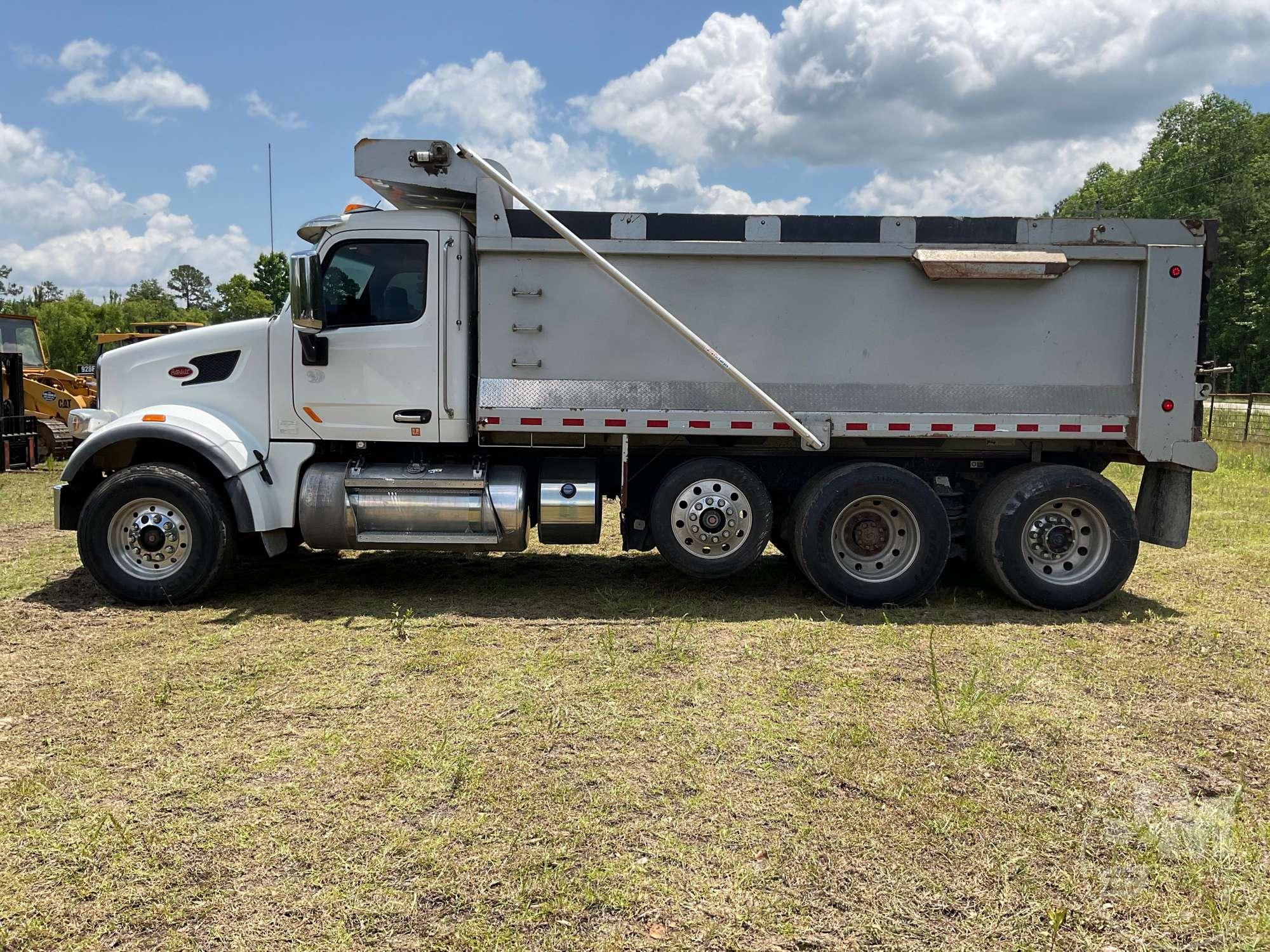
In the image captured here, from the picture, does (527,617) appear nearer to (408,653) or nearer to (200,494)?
(408,653)

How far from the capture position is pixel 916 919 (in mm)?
2934

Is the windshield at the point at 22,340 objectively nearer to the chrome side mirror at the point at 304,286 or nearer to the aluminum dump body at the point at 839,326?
the chrome side mirror at the point at 304,286

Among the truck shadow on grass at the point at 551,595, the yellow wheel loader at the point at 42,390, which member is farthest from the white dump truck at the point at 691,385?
the yellow wheel loader at the point at 42,390

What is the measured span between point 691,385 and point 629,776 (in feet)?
11.4

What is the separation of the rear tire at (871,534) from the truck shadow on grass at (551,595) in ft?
0.63

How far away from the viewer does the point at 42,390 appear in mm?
17234

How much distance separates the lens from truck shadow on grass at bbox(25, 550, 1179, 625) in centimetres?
672

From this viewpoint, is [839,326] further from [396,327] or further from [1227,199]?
[1227,199]

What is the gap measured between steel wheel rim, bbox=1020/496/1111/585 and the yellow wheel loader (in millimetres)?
15795

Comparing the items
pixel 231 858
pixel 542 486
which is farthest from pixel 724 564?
pixel 231 858

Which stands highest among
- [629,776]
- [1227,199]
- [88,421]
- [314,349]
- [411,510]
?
[1227,199]

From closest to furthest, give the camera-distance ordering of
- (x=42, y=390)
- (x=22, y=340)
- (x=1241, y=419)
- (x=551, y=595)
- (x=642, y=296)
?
(x=642, y=296)
(x=551, y=595)
(x=42, y=390)
(x=22, y=340)
(x=1241, y=419)

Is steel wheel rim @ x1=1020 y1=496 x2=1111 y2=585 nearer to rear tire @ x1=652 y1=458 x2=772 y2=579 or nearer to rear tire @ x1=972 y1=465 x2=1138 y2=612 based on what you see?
rear tire @ x1=972 y1=465 x2=1138 y2=612

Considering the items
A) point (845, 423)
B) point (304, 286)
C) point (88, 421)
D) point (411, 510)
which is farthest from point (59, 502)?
point (845, 423)
